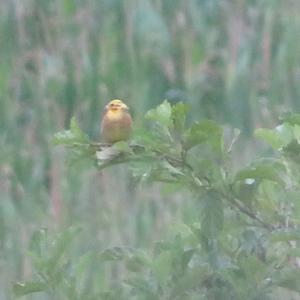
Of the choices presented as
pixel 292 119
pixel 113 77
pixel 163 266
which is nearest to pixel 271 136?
pixel 292 119

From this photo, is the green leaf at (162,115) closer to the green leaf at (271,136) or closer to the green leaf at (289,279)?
the green leaf at (271,136)

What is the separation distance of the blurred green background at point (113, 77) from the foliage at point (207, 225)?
2.33 m

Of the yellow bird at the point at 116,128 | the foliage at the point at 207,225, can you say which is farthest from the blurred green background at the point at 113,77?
the yellow bird at the point at 116,128

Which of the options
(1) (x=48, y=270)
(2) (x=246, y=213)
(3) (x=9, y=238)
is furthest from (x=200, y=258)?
(3) (x=9, y=238)

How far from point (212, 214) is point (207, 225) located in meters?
0.02

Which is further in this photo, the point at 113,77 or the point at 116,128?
the point at 113,77

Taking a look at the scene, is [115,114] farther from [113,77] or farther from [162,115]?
[113,77]

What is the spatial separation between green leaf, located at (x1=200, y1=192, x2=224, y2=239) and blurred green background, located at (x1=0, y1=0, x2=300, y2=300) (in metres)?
2.40

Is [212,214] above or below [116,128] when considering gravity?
below

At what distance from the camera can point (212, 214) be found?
6.61ft

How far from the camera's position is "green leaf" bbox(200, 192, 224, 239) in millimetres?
2018

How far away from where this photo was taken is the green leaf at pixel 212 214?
2018mm

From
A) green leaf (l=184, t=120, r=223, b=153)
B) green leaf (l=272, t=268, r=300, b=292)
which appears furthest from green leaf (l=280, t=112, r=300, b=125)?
green leaf (l=272, t=268, r=300, b=292)

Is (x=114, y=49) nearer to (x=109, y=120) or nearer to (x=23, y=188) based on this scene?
(x=23, y=188)
